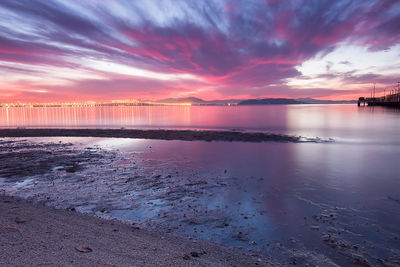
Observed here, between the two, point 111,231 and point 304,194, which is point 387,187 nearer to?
point 304,194

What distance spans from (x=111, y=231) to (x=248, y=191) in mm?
5079

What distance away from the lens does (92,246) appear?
4215 millimetres

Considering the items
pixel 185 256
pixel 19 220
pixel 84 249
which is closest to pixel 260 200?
pixel 185 256

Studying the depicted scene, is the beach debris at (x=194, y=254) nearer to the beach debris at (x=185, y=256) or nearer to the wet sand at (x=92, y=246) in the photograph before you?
the wet sand at (x=92, y=246)

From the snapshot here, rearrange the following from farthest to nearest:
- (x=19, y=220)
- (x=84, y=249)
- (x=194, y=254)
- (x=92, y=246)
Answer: (x=19, y=220) < (x=194, y=254) < (x=92, y=246) < (x=84, y=249)

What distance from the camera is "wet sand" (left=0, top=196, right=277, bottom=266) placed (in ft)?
12.1

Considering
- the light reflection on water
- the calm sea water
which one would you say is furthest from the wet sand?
the light reflection on water

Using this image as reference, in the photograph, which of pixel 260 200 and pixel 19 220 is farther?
pixel 260 200

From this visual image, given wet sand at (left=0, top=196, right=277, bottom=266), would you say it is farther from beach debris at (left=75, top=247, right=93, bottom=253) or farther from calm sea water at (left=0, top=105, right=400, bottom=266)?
calm sea water at (left=0, top=105, right=400, bottom=266)

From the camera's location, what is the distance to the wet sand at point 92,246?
370 cm

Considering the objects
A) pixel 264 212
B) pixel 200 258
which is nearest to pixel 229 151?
pixel 264 212

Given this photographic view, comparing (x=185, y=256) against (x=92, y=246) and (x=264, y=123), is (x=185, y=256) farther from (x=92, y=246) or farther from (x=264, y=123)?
(x=264, y=123)

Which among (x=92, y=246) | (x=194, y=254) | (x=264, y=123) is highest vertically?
(x=264, y=123)

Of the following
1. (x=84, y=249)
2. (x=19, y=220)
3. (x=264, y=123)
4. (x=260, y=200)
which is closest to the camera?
(x=84, y=249)
